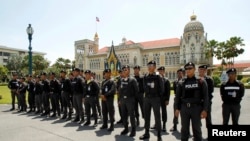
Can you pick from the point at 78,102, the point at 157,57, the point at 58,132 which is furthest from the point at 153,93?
the point at 157,57

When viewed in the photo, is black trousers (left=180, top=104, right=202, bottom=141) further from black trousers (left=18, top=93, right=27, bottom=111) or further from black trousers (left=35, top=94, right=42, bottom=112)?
black trousers (left=18, top=93, right=27, bottom=111)

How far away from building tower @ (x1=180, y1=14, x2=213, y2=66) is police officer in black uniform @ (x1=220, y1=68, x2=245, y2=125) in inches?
2066

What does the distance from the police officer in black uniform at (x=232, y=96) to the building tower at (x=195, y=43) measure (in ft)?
172

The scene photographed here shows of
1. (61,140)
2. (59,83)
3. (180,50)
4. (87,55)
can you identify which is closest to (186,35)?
(180,50)

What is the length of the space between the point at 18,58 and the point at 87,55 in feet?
80.6

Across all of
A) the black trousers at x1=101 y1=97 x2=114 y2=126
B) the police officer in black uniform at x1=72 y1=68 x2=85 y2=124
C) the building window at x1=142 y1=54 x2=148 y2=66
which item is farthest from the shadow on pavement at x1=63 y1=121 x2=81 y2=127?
the building window at x1=142 y1=54 x2=148 y2=66

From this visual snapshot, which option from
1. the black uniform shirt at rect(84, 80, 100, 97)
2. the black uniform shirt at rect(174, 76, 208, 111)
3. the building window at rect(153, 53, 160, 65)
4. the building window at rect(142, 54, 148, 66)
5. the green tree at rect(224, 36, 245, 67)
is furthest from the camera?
the building window at rect(142, 54, 148, 66)

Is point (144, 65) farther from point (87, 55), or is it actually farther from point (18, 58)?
point (18, 58)

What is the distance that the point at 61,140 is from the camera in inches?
251

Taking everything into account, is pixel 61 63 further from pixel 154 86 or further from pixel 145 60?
pixel 154 86

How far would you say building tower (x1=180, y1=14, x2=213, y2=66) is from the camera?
185 ft

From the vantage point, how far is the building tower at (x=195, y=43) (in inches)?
2224

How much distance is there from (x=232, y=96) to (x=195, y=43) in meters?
53.8

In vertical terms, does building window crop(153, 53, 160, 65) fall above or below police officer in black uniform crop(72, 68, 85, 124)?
above
